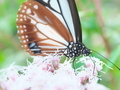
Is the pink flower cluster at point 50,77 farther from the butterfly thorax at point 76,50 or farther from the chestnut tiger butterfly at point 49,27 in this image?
the chestnut tiger butterfly at point 49,27

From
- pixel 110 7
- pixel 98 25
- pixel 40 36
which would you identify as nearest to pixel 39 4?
pixel 40 36

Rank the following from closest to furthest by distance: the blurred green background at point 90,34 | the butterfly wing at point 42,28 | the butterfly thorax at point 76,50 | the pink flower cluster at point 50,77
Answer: the pink flower cluster at point 50,77 → the butterfly thorax at point 76,50 → the butterfly wing at point 42,28 → the blurred green background at point 90,34

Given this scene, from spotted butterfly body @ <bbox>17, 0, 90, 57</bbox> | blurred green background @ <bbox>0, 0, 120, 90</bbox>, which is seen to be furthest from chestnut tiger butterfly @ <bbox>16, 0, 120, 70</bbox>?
blurred green background @ <bbox>0, 0, 120, 90</bbox>

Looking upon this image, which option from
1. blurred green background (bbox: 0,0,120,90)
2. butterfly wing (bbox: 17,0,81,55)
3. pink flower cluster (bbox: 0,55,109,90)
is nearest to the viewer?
pink flower cluster (bbox: 0,55,109,90)

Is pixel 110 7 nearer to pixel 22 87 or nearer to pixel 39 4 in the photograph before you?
pixel 39 4

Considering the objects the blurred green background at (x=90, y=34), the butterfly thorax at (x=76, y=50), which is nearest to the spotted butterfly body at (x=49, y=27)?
the butterfly thorax at (x=76, y=50)

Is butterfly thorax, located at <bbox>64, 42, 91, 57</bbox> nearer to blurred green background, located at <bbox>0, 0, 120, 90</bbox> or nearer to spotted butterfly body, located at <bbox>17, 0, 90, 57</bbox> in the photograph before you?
spotted butterfly body, located at <bbox>17, 0, 90, 57</bbox>
